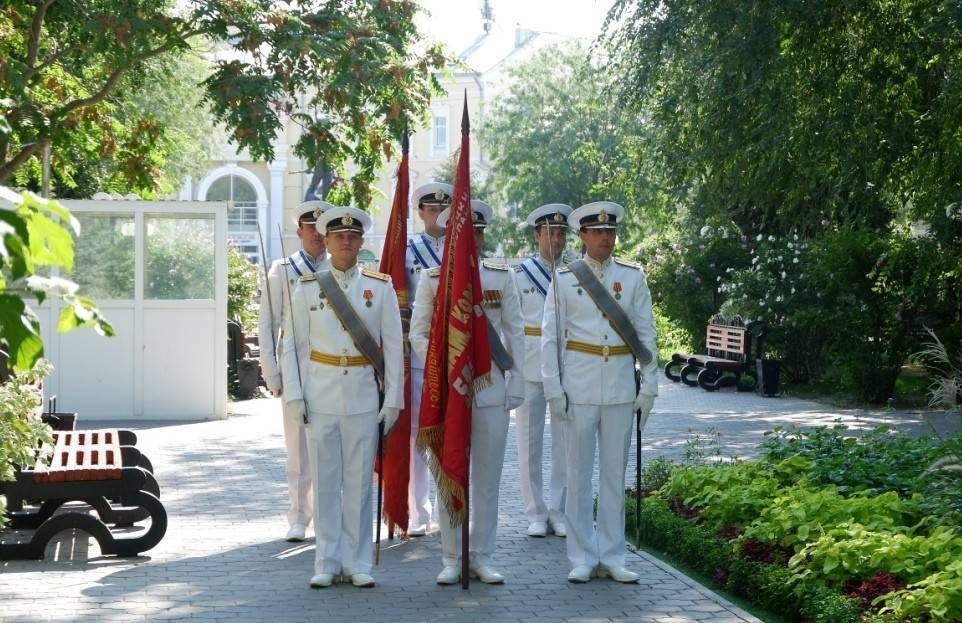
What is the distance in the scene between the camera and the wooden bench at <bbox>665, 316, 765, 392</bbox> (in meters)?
21.4

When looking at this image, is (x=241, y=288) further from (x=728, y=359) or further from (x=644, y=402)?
(x=644, y=402)

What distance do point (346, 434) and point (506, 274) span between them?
5.22 feet

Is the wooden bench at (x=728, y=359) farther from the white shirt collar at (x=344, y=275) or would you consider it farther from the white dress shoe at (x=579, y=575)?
the white shirt collar at (x=344, y=275)

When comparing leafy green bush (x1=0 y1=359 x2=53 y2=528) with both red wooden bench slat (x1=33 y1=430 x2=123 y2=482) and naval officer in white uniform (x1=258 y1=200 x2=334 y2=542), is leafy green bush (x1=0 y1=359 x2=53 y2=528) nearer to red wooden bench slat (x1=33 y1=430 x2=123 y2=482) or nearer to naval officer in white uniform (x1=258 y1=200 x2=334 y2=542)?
red wooden bench slat (x1=33 y1=430 x2=123 y2=482)

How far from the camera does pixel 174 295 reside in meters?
16.9

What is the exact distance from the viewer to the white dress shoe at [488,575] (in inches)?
312

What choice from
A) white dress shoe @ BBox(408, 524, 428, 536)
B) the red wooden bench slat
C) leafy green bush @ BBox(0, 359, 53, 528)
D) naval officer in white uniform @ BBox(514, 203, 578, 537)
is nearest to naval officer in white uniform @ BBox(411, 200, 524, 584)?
naval officer in white uniform @ BBox(514, 203, 578, 537)

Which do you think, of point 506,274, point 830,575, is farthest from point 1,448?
point 830,575

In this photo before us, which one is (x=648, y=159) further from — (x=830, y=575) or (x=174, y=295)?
(x=830, y=575)

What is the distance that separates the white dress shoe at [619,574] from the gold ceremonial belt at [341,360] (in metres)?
1.89

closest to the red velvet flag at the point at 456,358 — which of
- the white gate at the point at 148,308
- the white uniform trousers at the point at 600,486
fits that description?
the white uniform trousers at the point at 600,486

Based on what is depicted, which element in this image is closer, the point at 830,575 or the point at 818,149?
the point at 830,575

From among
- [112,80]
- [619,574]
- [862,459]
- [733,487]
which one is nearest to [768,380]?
[112,80]

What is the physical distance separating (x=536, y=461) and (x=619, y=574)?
1935 mm
